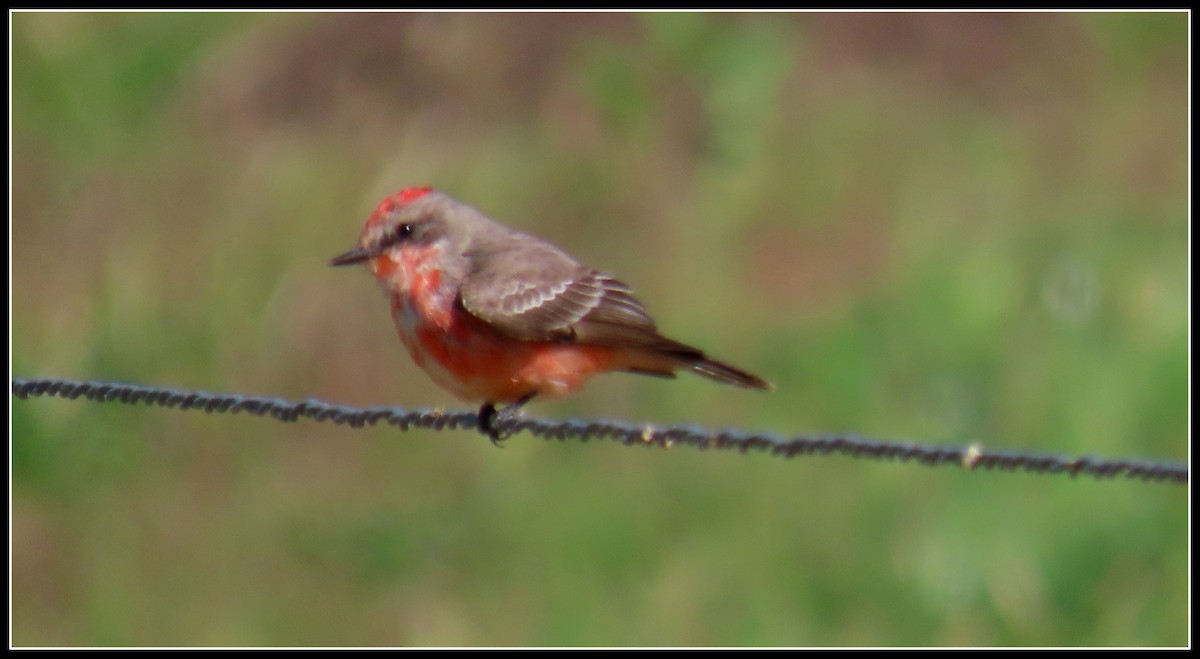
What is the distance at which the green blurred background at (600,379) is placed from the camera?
6.75m

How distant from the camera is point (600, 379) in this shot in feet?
25.2

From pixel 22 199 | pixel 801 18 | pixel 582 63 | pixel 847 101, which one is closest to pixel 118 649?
pixel 22 199

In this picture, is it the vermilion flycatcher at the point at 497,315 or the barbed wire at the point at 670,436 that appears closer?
the barbed wire at the point at 670,436

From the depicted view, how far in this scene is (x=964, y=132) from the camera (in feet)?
32.4

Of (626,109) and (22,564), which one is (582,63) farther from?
(22,564)

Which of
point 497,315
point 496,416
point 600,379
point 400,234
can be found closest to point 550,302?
point 497,315

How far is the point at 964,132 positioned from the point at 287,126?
11.9ft

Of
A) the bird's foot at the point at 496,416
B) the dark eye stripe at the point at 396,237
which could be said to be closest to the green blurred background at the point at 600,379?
the bird's foot at the point at 496,416

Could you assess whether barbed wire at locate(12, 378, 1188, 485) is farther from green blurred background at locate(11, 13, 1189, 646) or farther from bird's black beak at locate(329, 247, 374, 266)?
green blurred background at locate(11, 13, 1189, 646)

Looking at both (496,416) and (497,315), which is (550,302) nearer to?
(497,315)

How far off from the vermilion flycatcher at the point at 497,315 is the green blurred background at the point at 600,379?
Result: 4.91 ft

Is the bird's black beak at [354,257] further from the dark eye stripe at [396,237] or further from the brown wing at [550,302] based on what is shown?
the brown wing at [550,302]

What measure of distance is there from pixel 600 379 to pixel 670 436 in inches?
156

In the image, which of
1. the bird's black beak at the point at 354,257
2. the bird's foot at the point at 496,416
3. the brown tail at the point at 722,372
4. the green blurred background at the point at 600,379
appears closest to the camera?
the bird's foot at the point at 496,416
